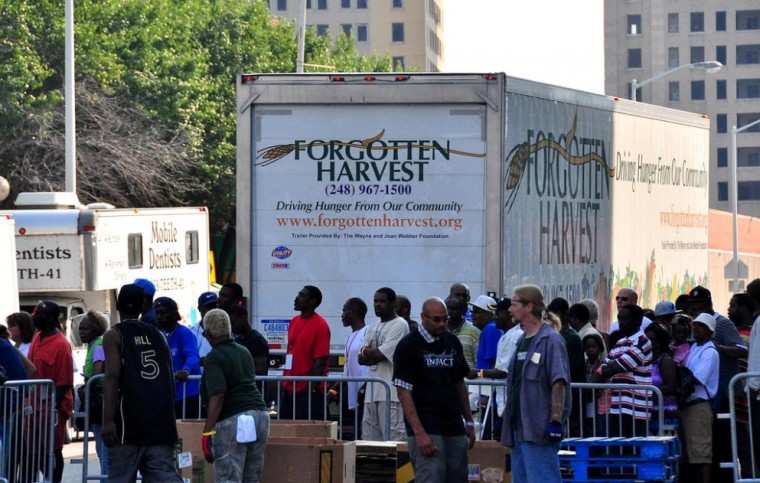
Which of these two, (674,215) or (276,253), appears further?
(674,215)

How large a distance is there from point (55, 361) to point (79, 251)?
904cm

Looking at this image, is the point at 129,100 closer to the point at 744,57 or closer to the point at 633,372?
the point at 633,372

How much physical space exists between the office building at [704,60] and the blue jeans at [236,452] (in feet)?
430

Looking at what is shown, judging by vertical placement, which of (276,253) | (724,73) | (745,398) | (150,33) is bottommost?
(745,398)

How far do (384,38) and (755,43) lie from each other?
32.5m

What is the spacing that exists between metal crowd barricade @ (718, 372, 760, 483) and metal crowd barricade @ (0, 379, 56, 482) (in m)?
5.38

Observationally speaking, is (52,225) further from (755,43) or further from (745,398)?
(755,43)

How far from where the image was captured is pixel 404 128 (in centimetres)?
1543

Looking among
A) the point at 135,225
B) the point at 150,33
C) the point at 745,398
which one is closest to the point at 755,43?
the point at 150,33

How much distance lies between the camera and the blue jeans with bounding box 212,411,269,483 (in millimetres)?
10844

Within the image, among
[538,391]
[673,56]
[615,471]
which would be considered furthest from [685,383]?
[673,56]

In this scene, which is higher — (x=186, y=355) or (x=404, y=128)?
(x=404, y=128)

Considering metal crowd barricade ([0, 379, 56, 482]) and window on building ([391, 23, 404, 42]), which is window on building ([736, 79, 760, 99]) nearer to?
window on building ([391, 23, 404, 42])

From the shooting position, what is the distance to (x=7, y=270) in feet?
62.6
